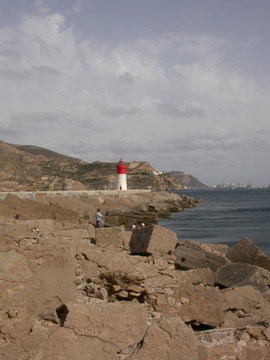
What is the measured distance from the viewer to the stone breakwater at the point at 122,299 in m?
3.71

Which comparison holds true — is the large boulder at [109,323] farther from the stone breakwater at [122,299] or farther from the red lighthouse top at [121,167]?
the red lighthouse top at [121,167]

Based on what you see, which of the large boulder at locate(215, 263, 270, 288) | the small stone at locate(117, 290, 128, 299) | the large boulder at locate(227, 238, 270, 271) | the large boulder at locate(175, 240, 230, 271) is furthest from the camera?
the large boulder at locate(227, 238, 270, 271)

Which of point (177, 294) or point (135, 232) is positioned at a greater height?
point (135, 232)

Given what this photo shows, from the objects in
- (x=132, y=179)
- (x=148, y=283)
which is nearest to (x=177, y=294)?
(x=148, y=283)

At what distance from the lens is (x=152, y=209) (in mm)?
35500

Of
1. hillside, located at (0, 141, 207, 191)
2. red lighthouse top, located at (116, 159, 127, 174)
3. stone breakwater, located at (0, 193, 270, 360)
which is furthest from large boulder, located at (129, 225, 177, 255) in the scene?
hillside, located at (0, 141, 207, 191)

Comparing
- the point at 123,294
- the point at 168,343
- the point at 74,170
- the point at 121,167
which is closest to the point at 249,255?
the point at 123,294

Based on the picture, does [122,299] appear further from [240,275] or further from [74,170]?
[74,170]

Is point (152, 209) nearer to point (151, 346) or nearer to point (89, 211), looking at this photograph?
point (89, 211)

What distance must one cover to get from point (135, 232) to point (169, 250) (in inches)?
24.6


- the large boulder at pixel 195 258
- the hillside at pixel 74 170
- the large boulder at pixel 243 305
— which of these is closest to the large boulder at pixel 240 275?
the large boulder at pixel 195 258

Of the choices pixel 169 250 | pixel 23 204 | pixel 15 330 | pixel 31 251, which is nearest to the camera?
pixel 15 330

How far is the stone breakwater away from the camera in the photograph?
3.71 meters

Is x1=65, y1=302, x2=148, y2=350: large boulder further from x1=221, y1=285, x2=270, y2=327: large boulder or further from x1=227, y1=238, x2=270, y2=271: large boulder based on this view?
x1=227, y1=238, x2=270, y2=271: large boulder
